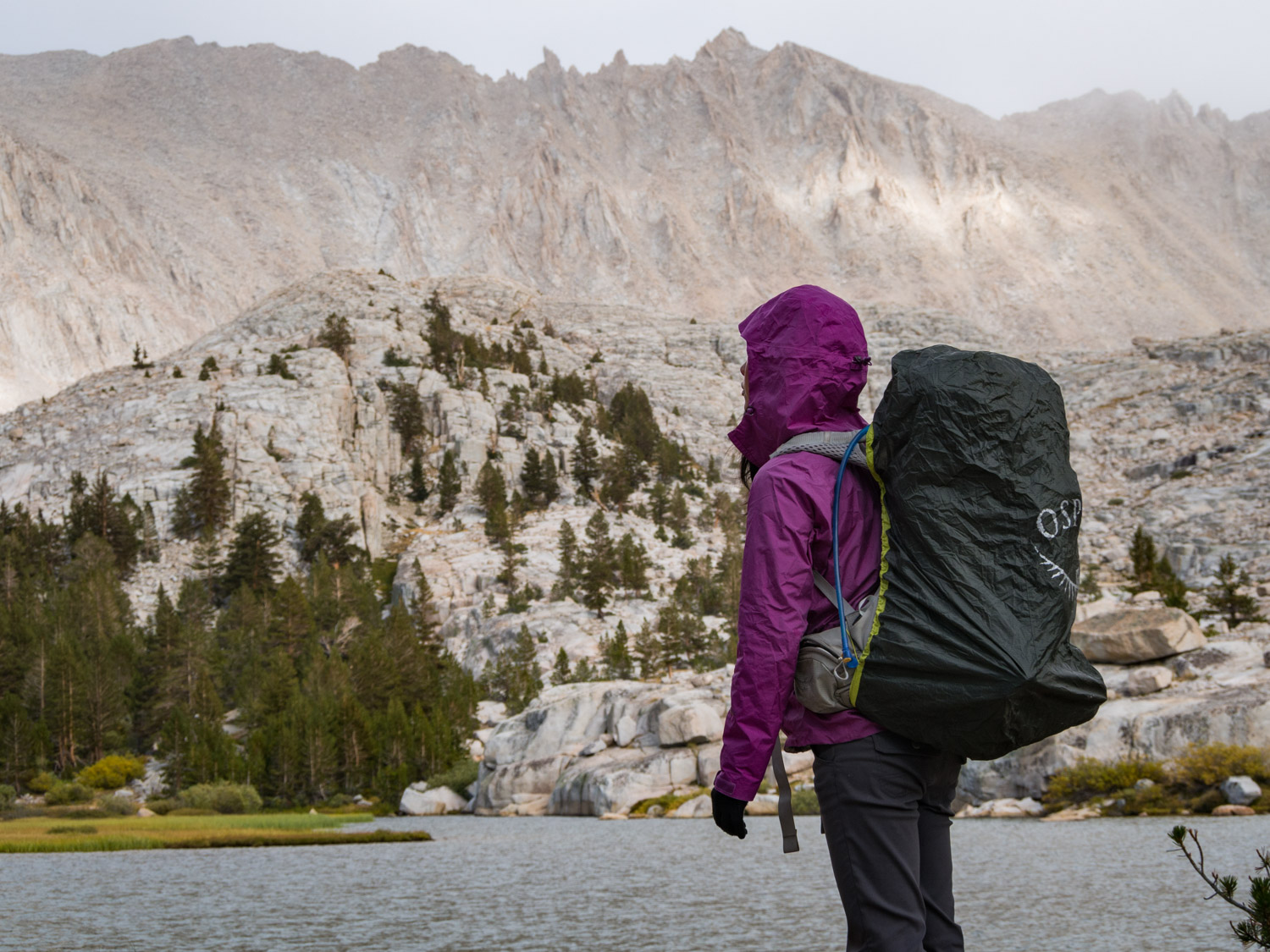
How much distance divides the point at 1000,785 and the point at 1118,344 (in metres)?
137

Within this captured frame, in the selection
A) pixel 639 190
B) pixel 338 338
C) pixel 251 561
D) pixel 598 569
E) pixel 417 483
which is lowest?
pixel 598 569

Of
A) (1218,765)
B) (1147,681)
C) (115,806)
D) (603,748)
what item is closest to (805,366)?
(1218,765)

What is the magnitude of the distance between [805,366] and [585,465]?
3170 inches

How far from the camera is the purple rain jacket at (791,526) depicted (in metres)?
3.24

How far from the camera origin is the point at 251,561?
6806 centimetres

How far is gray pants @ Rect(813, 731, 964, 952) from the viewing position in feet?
10.4

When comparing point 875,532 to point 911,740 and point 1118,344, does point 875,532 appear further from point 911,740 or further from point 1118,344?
point 1118,344

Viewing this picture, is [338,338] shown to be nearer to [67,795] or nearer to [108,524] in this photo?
[108,524]

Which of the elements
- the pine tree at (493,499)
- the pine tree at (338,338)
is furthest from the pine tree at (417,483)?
the pine tree at (338,338)

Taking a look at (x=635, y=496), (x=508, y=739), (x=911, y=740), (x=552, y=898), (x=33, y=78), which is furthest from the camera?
(x=33, y=78)

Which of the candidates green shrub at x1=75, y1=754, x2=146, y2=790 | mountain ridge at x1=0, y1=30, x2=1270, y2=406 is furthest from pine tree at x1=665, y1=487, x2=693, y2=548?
mountain ridge at x1=0, y1=30, x2=1270, y2=406

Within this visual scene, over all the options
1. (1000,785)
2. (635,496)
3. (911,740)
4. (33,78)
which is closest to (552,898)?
(911,740)

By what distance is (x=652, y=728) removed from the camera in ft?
118

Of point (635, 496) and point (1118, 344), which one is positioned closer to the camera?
point (635, 496)
